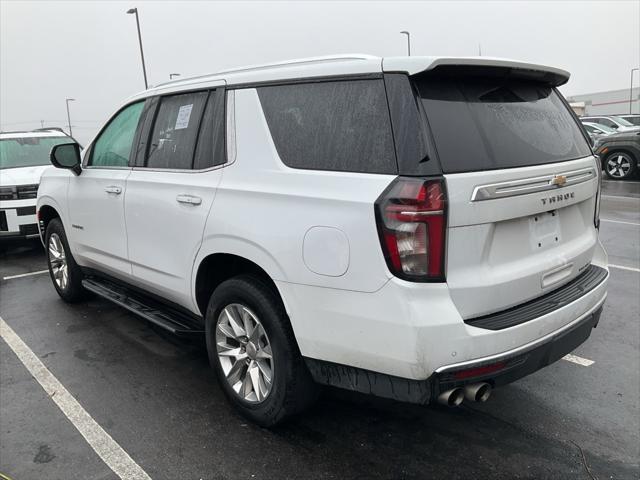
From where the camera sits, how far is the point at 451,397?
92.4 inches

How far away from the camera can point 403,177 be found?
2.28m

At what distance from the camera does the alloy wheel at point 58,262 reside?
5246 millimetres

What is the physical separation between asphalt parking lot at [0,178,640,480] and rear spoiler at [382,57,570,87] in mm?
1907

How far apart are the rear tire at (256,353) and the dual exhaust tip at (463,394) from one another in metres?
0.74

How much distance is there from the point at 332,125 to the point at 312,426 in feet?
5.56

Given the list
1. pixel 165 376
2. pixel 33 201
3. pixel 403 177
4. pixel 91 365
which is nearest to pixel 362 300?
pixel 403 177

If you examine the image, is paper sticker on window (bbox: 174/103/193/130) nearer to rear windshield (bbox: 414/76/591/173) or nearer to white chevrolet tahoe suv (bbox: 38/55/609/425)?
white chevrolet tahoe suv (bbox: 38/55/609/425)

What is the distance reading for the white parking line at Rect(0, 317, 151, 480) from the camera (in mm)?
2766

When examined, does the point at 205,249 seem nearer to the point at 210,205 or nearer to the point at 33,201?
the point at 210,205

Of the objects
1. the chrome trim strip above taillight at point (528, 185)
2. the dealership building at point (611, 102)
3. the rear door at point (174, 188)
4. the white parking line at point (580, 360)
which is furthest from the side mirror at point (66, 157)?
the dealership building at point (611, 102)

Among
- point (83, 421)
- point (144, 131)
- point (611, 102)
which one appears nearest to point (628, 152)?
point (144, 131)

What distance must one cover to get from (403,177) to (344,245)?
1.27 feet

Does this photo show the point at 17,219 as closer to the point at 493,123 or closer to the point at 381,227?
the point at 381,227

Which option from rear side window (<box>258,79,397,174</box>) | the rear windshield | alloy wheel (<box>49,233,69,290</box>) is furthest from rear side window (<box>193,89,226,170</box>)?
alloy wheel (<box>49,233,69,290</box>)
